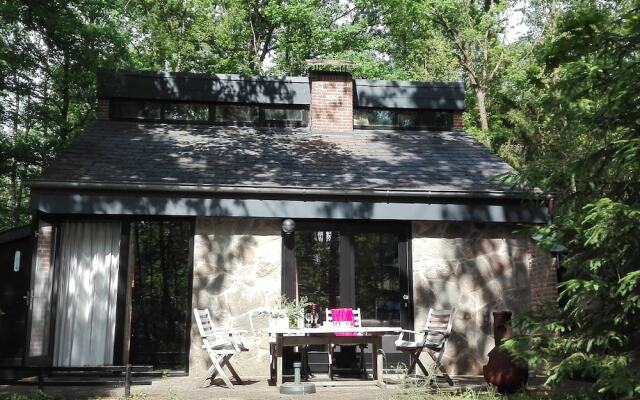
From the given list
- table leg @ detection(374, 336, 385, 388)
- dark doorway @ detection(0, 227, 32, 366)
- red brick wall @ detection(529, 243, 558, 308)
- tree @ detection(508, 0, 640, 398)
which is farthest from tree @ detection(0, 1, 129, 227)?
tree @ detection(508, 0, 640, 398)

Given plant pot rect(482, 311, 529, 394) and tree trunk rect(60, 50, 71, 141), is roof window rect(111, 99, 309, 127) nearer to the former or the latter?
tree trunk rect(60, 50, 71, 141)

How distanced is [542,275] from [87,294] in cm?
720

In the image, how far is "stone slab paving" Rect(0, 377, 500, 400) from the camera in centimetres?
703

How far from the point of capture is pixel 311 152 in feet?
39.2

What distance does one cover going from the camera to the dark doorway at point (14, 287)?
9.69m

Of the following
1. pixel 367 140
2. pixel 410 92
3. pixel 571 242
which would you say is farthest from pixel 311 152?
pixel 571 242

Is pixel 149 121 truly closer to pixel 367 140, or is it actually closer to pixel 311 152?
pixel 311 152

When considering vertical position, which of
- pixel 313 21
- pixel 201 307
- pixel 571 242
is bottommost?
pixel 201 307

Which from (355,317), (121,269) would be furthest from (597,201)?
(121,269)

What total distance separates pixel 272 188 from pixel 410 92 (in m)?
5.52

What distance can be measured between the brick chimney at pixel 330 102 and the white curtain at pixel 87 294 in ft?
17.2

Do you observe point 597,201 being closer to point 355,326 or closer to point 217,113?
point 355,326

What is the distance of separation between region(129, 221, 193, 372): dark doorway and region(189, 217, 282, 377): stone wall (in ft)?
0.89

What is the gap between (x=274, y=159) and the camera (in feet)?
37.4
